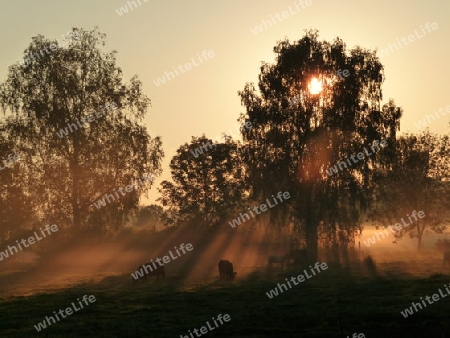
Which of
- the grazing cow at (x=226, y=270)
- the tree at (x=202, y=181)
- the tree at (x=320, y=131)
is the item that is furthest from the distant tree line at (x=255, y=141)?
the tree at (x=202, y=181)

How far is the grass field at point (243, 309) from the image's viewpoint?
752 inches

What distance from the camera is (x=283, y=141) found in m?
47.5

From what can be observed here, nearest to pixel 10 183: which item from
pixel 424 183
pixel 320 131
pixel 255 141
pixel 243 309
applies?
pixel 255 141

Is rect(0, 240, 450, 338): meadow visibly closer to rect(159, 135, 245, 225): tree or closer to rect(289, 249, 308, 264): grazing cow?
rect(289, 249, 308, 264): grazing cow

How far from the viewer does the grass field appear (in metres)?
19.1

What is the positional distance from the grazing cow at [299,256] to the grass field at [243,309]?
11797mm

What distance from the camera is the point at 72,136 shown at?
5206 cm

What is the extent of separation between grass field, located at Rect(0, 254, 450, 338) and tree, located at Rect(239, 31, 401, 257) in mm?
11726

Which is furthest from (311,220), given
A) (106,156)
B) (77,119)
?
(77,119)

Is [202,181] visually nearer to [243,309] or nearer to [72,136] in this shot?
[72,136]

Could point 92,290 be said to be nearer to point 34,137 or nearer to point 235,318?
point 235,318

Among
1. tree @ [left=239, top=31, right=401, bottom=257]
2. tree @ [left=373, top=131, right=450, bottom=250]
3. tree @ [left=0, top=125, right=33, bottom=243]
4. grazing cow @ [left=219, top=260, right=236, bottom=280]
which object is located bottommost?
tree @ [left=373, top=131, right=450, bottom=250]

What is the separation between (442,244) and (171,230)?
102ft

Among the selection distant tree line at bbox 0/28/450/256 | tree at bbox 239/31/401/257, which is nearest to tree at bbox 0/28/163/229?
distant tree line at bbox 0/28/450/256
